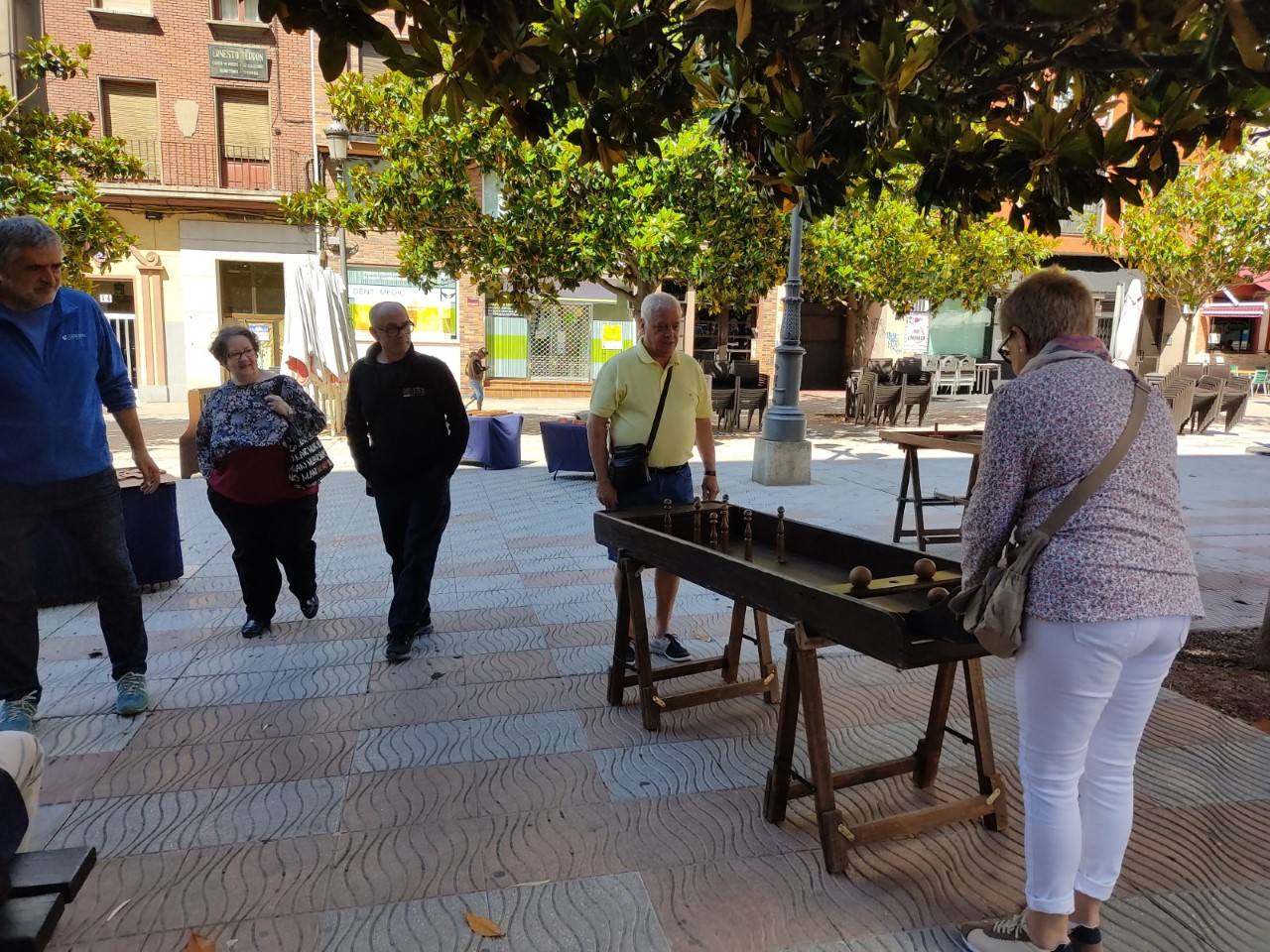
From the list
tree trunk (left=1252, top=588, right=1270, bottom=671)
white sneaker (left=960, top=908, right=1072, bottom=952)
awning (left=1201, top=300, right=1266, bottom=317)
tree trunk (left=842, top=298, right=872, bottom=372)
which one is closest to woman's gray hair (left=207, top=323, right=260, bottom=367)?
white sneaker (left=960, top=908, right=1072, bottom=952)

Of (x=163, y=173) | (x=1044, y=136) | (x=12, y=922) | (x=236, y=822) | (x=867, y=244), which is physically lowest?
(x=236, y=822)

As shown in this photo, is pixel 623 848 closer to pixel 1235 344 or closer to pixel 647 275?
pixel 647 275

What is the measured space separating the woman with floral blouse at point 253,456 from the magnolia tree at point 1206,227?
1762cm

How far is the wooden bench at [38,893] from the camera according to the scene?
1.81m

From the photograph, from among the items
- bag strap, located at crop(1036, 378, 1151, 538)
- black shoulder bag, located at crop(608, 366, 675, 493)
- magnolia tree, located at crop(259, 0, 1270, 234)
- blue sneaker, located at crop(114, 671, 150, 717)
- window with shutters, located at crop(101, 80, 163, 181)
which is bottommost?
blue sneaker, located at crop(114, 671, 150, 717)

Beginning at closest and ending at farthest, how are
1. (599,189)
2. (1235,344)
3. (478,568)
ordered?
1. (478,568)
2. (599,189)
3. (1235,344)

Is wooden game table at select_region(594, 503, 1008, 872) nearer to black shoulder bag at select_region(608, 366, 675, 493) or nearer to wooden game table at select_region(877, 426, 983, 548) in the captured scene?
black shoulder bag at select_region(608, 366, 675, 493)

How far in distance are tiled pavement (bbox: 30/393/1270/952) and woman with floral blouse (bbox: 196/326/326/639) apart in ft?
1.85

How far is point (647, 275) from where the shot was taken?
1177cm

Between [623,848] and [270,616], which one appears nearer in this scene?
[623,848]

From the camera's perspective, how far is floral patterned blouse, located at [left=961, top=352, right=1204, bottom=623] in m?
2.10

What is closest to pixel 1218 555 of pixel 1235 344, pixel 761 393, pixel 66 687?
pixel 66 687

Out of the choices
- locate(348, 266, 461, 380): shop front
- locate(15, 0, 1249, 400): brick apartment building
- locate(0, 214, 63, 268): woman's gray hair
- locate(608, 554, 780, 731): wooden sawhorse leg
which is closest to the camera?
locate(0, 214, 63, 268): woman's gray hair

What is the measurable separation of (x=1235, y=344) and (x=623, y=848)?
3489 centimetres
